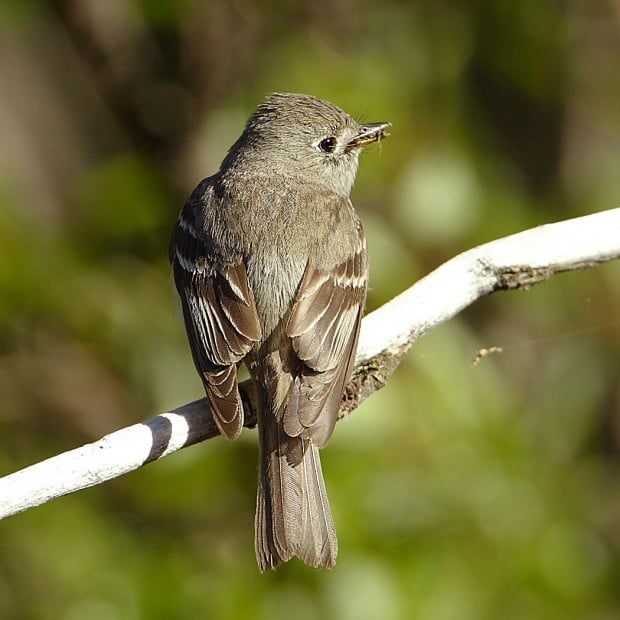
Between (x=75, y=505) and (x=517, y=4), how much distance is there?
9.81 ft

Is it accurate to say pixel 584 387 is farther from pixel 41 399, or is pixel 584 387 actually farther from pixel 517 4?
pixel 41 399

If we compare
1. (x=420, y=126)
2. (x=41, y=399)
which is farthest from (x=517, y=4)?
(x=41, y=399)

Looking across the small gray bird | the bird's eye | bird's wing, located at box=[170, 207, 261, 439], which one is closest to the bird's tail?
Result: the small gray bird

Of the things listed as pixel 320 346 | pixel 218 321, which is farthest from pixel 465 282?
pixel 218 321

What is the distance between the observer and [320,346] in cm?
399

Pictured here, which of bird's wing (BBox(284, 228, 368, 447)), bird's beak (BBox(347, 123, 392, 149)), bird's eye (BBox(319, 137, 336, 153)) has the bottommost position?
bird's wing (BBox(284, 228, 368, 447))

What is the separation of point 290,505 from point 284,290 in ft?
2.60

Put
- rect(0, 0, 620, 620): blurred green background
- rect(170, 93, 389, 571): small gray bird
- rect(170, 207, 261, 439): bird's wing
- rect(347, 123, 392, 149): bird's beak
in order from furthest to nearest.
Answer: rect(347, 123, 392, 149): bird's beak < rect(0, 0, 620, 620): blurred green background < rect(170, 93, 389, 571): small gray bird < rect(170, 207, 261, 439): bird's wing

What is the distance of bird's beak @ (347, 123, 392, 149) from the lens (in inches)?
194

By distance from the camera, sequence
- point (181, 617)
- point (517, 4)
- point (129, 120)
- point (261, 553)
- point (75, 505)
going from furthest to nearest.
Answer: point (129, 120) → point (517, 4) → point (75, 505) → point (181, 617) → point (261, 553)

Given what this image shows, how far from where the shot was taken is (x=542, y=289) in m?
5.39

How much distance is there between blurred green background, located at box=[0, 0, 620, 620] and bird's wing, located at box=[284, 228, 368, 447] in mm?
472

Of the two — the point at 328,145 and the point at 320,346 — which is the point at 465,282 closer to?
the point at 320,346

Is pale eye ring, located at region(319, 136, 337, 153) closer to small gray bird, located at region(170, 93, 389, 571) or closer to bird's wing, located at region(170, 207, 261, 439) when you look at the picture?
small gray bird, located at region(170, 93, 389, 571)
